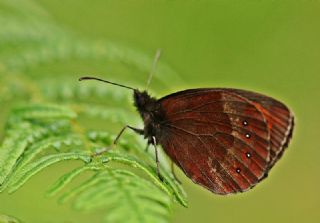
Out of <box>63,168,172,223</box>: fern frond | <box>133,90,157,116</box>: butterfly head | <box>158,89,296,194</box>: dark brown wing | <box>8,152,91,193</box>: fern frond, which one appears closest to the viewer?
<box>63,168,172,223</box>: fern frond

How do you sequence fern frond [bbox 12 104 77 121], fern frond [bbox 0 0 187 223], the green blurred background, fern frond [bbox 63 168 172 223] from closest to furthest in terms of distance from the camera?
fern frond [bbox 63 168 172 223] < fern frond [bbox 0 0 187 223] < fern frond [bbox 12 104 77 121] < the green blurred background

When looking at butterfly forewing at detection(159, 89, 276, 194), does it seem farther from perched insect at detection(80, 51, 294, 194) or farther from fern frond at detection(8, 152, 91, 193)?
fern frond at detection(8, 152, 91, 193)

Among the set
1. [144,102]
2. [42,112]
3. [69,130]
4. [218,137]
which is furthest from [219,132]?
[42,112]

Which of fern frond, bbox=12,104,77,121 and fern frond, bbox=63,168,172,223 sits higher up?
fern frond, bbox=12,104,77,121

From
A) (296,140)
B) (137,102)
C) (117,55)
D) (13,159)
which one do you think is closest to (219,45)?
(296,140)

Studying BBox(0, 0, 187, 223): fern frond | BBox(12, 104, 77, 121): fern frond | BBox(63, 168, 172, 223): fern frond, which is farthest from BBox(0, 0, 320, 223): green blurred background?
BBox(63, 168, 172, 223): fern frond

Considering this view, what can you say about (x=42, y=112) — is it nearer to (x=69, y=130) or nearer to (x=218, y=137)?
(x=69, y=130)
